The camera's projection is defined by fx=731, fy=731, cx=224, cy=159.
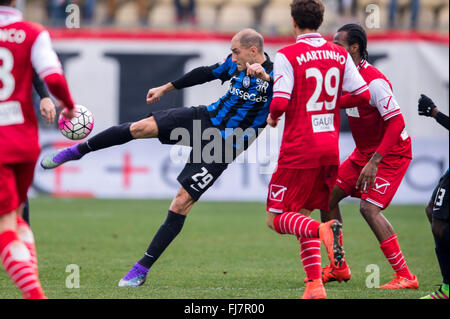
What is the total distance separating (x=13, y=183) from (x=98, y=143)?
206cm

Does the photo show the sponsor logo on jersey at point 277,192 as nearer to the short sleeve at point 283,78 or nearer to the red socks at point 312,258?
the red socks at point 312,258

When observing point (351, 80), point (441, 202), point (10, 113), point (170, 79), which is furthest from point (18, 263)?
point (170, 79)

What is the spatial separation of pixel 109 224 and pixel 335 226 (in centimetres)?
674

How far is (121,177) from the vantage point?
47.7 feet

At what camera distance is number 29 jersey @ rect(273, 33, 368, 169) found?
5517 mm

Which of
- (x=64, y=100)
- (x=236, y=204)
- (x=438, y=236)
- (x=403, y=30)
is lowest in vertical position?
(x=236, y=204)

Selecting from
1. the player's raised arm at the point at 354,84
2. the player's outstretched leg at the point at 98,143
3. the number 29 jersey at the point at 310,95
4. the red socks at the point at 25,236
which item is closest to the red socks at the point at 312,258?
the number 29 jersey at the point at 310,95

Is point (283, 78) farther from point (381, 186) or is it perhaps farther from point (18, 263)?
point (18, 263)

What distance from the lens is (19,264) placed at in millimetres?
4715

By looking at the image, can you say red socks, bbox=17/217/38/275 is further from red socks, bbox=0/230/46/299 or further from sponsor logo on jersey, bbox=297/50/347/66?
sponsor logo on jersey, bbox=297/50/347/66

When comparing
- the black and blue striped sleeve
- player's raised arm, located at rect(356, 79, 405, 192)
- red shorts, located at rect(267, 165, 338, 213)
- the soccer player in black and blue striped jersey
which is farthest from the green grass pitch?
the black and blue striped sleeve

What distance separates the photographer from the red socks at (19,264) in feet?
15.5

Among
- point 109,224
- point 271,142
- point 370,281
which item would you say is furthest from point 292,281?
point 271,142

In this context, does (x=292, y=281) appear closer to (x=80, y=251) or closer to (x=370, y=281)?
(x=370, y=281)
